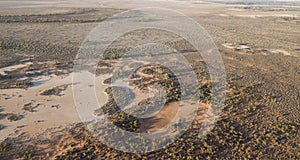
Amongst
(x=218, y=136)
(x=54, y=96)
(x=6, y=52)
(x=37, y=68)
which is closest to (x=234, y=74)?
(x=218, y=136)

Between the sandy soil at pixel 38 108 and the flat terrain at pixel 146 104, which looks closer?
the flat terrain at pixel 146 104

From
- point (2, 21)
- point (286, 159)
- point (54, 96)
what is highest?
point (2, 21)

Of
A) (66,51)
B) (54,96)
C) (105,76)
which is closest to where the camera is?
(54,96)

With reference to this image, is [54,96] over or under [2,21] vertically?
under

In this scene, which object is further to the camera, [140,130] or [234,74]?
[234,74]

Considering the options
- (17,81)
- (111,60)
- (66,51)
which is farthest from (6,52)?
(111,60)

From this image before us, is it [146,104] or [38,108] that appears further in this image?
[146,104]

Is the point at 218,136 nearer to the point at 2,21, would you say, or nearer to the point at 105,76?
Answer: the point at 105,76

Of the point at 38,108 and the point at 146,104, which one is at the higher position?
the point at 38,108

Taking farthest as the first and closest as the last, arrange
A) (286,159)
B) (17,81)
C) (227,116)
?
1. (17,81)
2. (227,116)
3. (286,159)

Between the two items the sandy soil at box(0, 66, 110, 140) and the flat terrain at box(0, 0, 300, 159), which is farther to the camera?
the sandy soil at box(0, 66, 110, 140)
